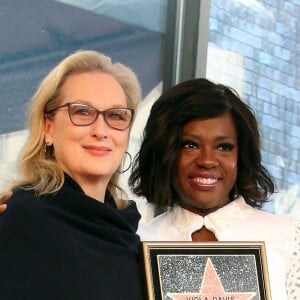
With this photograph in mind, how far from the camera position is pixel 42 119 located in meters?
2.09

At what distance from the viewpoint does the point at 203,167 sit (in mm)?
2361

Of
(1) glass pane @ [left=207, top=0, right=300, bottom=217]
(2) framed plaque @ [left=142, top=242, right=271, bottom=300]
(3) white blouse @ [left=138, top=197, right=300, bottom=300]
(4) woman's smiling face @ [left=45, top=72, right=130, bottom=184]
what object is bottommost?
(2) framed plaque @ [left=142, top=242, right=271, bottom=300]

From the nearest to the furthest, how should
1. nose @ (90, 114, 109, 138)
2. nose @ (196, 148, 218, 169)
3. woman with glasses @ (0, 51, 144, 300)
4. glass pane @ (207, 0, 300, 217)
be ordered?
woman with glasses @ (0, 51, 144, 300)
nose @ (90, 114, 109, 138)
nose @ (196, 148, 218, 169)
glass pane @ (207, 0, 300, 217)

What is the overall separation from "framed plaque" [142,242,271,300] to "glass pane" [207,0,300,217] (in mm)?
1924

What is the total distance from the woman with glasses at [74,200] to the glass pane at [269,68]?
188 cm

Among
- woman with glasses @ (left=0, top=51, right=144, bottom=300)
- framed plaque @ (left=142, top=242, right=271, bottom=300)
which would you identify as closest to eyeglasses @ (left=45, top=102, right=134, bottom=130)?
woman with glasses @ (left=0, top=51, right=144, bottom=300)

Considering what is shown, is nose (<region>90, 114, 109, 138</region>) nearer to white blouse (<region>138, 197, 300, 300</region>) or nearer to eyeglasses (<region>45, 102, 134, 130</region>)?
eyeglasses (<region>45, 102, 134, 130</region>)

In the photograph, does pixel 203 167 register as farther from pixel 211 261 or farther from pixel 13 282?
pixel 13 282

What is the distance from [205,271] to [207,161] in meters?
0.36

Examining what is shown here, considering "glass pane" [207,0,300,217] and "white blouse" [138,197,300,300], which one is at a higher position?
"glass pane" [207,0,300,217]

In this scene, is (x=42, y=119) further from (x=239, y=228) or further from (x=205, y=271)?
(x=239, y=228)

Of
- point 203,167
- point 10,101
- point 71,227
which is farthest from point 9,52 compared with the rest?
point 71,227

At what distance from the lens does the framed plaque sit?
2.04 metres

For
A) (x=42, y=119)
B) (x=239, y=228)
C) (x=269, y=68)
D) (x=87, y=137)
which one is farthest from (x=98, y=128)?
(x=269, y=68)
